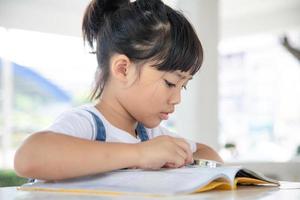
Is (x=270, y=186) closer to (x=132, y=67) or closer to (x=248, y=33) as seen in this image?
(x=132, y=67)

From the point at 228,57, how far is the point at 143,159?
5.69m

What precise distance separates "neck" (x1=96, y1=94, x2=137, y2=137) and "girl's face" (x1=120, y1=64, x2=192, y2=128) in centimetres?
2

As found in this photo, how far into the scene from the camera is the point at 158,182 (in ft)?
2.21

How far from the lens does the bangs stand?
1.06 metres

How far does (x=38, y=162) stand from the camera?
804mm

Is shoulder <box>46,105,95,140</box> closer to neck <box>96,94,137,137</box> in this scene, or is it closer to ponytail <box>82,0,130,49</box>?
neck <box>96,94,137,137</box>

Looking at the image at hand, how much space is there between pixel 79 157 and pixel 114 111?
0.31 meters

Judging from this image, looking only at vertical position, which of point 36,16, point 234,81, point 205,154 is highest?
point 234,81

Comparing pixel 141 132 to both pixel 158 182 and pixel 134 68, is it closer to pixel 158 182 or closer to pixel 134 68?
pixel 134 68

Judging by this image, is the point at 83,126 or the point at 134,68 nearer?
the point at 83,126

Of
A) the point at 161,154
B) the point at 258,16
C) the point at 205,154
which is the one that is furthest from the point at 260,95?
the point at 161,154

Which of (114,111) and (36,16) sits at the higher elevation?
(36,16)

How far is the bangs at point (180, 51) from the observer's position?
1.06 meters

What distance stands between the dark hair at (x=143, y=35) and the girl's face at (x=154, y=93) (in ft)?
0.06
